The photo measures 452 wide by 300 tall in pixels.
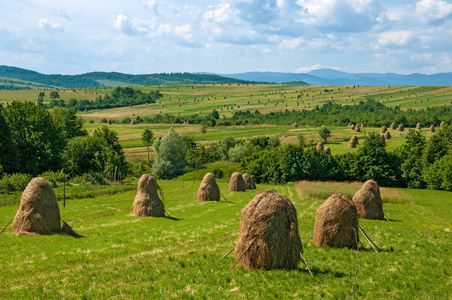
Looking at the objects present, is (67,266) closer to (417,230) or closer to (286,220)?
(286,220)

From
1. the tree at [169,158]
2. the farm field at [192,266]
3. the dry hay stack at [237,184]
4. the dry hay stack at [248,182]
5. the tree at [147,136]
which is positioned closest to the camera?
the farm field at [192,266]

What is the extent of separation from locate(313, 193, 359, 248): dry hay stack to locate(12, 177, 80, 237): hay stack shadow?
1542 centimetres

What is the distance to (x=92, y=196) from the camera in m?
44.4

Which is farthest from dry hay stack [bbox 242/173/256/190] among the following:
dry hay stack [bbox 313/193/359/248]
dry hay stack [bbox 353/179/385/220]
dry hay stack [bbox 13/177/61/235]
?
dry hay stack [bbox 13/177/61/235]

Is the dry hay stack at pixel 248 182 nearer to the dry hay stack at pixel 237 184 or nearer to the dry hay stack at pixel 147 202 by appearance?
the dry hay stack at pixel 237 184

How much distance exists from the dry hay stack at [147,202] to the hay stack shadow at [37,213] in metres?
8.41

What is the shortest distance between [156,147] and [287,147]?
101 feet

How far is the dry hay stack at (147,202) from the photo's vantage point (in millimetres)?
30953

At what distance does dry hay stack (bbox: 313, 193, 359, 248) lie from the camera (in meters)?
20.5

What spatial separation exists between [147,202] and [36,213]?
9.77 metres

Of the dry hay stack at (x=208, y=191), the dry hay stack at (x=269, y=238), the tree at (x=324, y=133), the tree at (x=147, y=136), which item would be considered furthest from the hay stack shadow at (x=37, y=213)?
the tree at (x=324, y=133)

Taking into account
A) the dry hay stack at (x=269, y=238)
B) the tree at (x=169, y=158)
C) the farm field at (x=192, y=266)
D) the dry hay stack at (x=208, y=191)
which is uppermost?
the dry hay stack at (x=269, y=238)

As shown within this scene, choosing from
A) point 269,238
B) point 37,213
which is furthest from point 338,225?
point 37,213

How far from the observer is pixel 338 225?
2045cm
